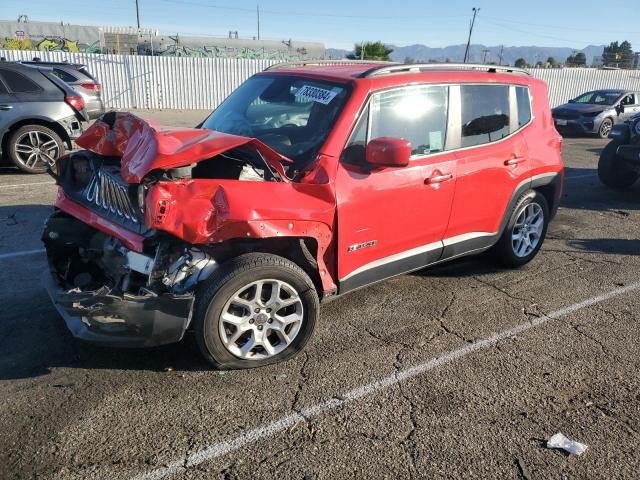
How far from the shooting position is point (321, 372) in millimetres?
3416

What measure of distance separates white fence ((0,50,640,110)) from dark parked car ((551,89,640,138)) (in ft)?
41.2

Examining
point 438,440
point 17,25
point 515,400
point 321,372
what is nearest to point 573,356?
point 515,400

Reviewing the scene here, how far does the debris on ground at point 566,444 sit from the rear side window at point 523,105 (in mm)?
2908

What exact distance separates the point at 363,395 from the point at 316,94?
7.01ft

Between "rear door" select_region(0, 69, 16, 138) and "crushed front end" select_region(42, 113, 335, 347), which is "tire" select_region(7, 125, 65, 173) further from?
"crushed front end" select_region(42, 113, 335, 347)

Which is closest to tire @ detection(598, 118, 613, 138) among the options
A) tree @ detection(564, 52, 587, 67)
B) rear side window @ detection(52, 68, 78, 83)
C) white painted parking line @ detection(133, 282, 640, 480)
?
white painted parking line @ detection(133, 282, 640, 480)

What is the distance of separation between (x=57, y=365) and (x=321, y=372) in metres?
1.67

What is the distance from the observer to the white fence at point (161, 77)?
67.1 feet

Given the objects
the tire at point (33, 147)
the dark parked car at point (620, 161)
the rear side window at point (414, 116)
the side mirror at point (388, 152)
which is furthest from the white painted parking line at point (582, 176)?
the tire at point (33, 147)

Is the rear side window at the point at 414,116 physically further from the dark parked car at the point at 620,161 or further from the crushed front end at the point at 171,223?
the dark parked car at the point at 620,161

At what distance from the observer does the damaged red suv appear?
307cm

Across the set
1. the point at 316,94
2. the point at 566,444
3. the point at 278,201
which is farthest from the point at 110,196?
the point at 566,444

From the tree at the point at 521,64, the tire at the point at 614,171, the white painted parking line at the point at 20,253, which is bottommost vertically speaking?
the white painted parking line at the point at 20,253

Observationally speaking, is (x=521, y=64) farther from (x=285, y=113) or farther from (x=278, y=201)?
(x=278, y=201)
